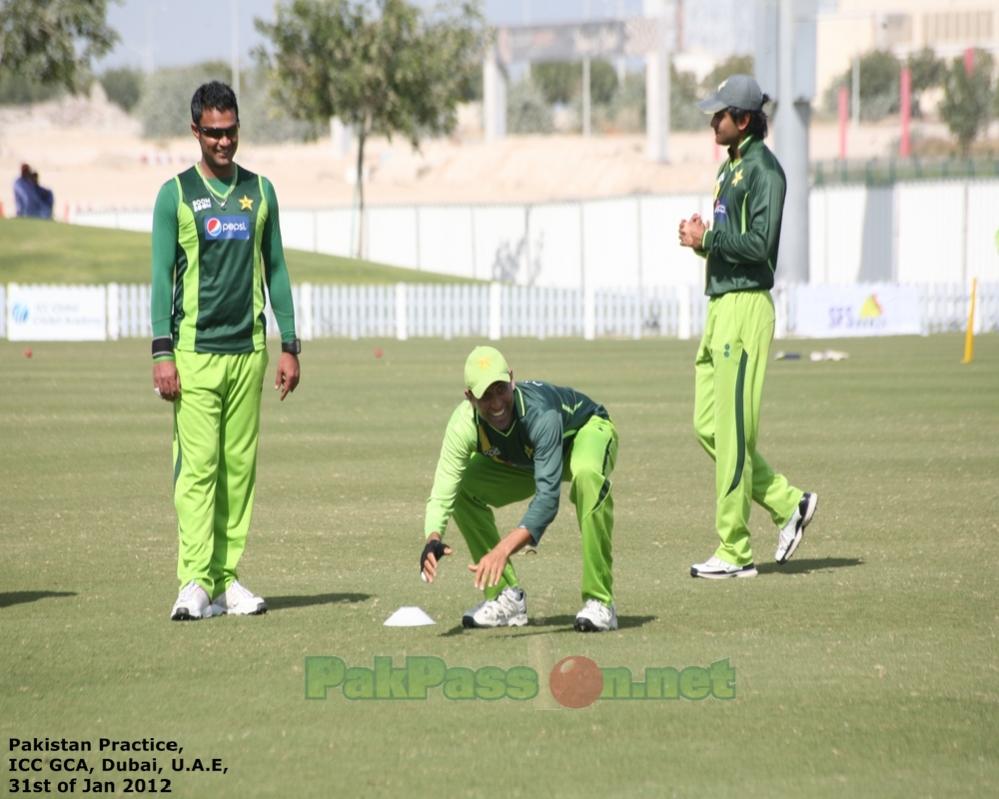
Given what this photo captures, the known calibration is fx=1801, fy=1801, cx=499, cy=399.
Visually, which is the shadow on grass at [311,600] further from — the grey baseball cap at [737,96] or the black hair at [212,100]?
the grey baseball cap at [737,96]

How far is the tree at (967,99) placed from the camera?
90.1 m

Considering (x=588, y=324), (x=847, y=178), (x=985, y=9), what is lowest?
(x=588, y=324)

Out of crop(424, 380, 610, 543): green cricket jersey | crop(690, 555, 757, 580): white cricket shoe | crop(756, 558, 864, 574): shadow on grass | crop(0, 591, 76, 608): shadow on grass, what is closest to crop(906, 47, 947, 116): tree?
crop(756, 558, 864, 574): shadow on grass

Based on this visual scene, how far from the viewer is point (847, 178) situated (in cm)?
5222

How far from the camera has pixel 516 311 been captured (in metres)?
38.2

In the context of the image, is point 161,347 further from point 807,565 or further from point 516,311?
point 516,311

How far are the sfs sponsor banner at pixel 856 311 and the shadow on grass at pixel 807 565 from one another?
26.7 metres

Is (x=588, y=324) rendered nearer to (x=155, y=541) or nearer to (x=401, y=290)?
(x=401, y=290)

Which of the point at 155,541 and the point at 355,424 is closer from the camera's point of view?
the point at 155,541

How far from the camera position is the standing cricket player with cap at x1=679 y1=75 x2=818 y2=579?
933cm

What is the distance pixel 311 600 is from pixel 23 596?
1.46 metres

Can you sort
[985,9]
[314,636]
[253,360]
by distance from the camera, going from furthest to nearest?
[985,9] → [253,360] → [314,636]

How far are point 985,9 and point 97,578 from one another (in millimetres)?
100001

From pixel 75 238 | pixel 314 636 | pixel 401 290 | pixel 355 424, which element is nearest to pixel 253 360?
pixel 314 636
